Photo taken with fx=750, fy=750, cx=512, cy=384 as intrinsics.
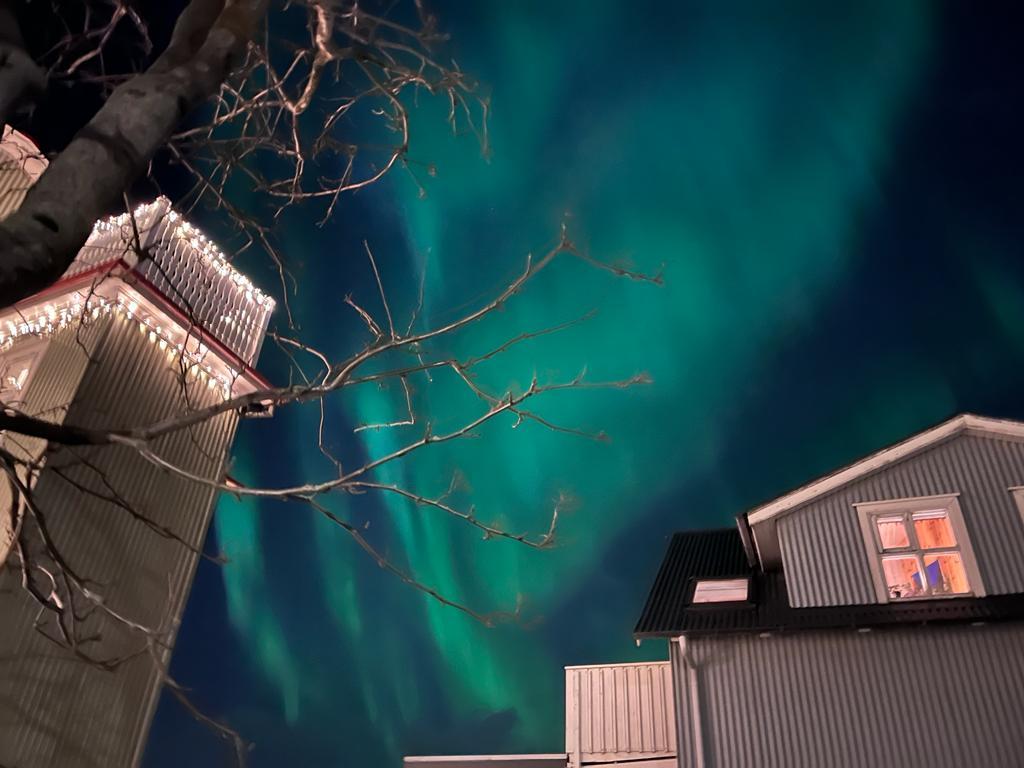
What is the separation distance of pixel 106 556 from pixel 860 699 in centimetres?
1264

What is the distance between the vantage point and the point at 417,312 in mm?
5062

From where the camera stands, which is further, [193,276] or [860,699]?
[193,276]

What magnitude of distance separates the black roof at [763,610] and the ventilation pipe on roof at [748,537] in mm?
178

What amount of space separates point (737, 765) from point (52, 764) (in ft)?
34.4

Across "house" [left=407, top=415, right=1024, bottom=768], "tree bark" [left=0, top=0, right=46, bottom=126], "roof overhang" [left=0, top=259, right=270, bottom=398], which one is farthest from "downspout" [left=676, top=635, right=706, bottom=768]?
"tree bark" [left=0, top=0, right=46, bottom=126]

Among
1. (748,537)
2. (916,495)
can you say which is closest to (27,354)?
(748,537)

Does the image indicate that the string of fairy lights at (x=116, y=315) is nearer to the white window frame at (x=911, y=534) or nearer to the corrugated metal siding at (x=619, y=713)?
the corrugated metal siding at (x=619, y=713)

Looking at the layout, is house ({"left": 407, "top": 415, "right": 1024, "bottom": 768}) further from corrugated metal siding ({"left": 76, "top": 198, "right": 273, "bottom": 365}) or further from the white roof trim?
corrugated metal siding ({"left": 76, "top": 198, "right": 273, "bottom": 365})

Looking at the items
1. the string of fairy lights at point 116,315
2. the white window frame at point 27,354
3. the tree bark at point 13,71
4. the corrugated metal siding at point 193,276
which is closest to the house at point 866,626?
the string of fairy lights at point 116,315

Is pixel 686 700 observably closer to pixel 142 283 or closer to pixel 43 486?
pixel 43 486

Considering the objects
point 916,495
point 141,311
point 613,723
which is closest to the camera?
point 613,723

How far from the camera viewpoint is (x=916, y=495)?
13.2m

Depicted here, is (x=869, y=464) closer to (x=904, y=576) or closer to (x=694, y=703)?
(x=904, y=576)

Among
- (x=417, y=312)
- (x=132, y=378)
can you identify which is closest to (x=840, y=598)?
(x=417, y=312)
